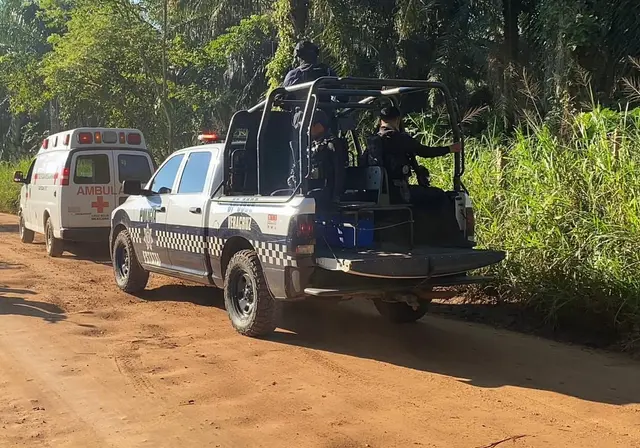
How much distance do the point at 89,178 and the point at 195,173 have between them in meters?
4.89

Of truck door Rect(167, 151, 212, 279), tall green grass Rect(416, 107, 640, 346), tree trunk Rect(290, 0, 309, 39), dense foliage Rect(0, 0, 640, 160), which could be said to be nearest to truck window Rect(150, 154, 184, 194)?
truck door Rect(167, 151, 212, 279)

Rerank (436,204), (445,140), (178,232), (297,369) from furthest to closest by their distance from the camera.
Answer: (445,140), (178,232), (436,204), (297,369)

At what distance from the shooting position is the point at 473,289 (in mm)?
8406

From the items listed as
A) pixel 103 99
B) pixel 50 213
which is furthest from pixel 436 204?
pixel 103 99

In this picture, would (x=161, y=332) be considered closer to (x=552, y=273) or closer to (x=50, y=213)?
(x=552, y=273)

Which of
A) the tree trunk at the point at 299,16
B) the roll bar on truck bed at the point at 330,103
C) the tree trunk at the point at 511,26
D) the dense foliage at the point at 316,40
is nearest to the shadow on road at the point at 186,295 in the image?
the roll bar on truck bed at the point at 330,103

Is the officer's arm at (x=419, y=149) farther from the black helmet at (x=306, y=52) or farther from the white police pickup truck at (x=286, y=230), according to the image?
the black helmet at (x=306, y=52)

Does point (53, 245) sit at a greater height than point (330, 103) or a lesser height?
lesser

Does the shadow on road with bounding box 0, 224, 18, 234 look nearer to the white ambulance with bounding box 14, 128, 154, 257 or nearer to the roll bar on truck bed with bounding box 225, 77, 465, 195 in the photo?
the white ambulance with bounding box 14, 128, 154, 257

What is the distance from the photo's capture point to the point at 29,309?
8141mm

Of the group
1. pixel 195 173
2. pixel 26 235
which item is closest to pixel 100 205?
pixel 26 235

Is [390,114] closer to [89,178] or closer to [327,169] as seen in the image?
[327,169]

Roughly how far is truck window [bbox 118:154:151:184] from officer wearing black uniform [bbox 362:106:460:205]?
6.36 metres

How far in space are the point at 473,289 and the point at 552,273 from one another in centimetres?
118
